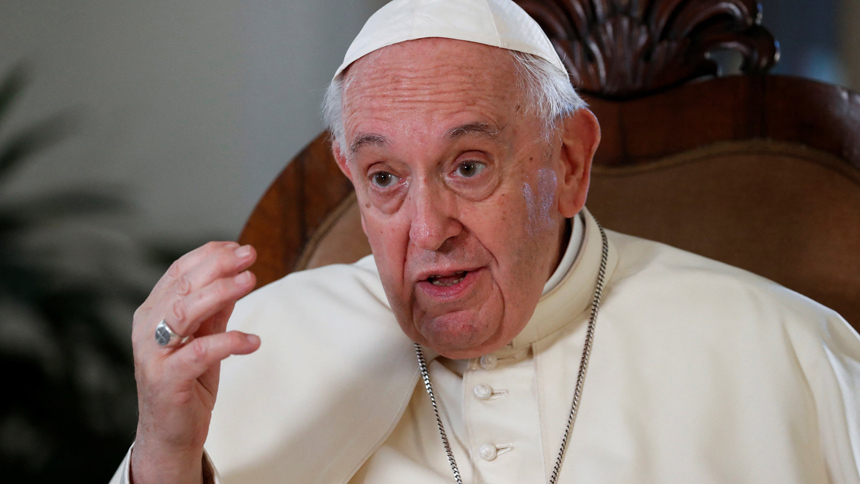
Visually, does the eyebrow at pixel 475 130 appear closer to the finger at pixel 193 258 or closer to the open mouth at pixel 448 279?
the open mouth at pixel 448 279

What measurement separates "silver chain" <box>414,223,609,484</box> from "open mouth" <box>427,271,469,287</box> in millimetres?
284

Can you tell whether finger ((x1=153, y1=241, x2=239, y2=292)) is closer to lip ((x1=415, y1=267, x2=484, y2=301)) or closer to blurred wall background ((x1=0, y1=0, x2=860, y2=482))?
lip ((x1=415, y1=267, x2=484, y2=301))

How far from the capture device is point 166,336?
3.43 feet

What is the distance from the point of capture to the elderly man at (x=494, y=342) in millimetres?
1268

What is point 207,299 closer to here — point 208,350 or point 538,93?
point 208,350

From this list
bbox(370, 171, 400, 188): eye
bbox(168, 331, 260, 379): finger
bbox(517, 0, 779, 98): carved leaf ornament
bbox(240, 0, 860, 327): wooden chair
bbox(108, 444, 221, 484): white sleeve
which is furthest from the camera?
bbox(517, 0, 779, 98): carved leaf ornament

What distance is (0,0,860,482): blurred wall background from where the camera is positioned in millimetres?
2891

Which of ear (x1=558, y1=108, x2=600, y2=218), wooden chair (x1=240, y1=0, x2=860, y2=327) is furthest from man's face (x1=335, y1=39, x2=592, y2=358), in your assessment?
wooden chair (x1=240, y1=0, x2=860, y2=327)

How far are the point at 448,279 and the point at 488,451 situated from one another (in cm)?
34

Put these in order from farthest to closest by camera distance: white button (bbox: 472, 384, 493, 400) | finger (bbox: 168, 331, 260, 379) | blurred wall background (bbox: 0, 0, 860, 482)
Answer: blurred wall background (bbox: 0, 0, 860, 482) < white button (bbox: 472, 384, 493, 400) < finger (bbox: 168, 331, 260, 379)

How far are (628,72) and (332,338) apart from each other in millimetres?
1189

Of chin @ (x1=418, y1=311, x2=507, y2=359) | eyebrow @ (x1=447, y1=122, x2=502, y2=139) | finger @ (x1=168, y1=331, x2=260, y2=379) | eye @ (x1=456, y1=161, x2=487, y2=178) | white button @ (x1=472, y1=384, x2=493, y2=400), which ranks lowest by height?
white button @ (x1=472, y1=384, x2=493, y2=400)

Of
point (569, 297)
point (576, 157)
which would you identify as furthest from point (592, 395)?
point (576, 157)

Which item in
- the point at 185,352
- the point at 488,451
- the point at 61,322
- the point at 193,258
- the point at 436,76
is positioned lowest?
the point at 61,322
